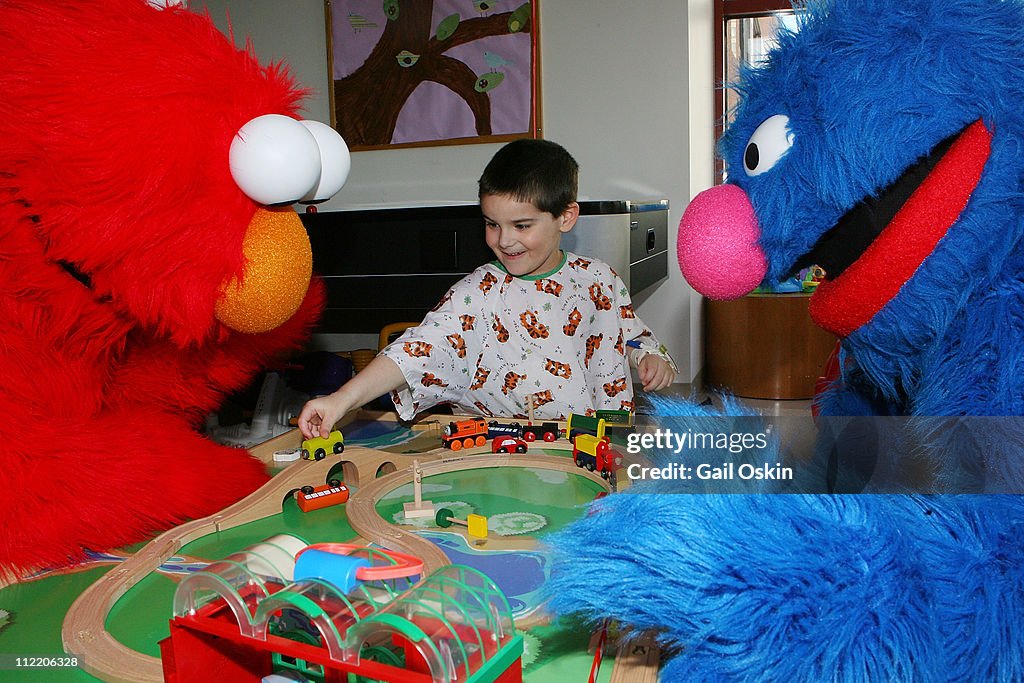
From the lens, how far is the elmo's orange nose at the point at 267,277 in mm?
615

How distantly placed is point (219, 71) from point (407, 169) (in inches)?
78.4

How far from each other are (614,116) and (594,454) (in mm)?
1834

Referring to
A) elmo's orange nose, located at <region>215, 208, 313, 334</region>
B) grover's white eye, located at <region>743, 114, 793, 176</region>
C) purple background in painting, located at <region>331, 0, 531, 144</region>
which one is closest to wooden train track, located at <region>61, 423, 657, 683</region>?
elmo's orange nose, located at <region>215, 208, 313, 334</region>

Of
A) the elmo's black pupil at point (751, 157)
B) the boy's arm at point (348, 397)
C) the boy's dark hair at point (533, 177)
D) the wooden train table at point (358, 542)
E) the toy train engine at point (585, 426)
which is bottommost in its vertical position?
the wooden train table at point (358, 542)

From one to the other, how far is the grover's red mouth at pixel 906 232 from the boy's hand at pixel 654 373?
0.68 m

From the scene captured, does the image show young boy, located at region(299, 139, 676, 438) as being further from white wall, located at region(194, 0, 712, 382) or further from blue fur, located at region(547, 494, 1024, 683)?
white wall, located at region(194, 0, 712, 382)

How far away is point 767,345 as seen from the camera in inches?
108

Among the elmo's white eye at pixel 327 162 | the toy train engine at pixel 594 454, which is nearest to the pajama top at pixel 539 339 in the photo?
the toy train engine at pixel 594 454

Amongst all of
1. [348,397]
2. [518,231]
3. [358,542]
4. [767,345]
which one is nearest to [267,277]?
[358,542]

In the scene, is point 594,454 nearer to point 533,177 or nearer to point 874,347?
point 874,347

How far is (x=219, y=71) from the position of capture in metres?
0.62

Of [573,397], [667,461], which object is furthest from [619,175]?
[667,461]

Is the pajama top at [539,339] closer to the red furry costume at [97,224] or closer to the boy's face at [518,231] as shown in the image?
the boy's face at [518,231]

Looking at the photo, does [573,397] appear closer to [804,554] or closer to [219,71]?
[219,71]
